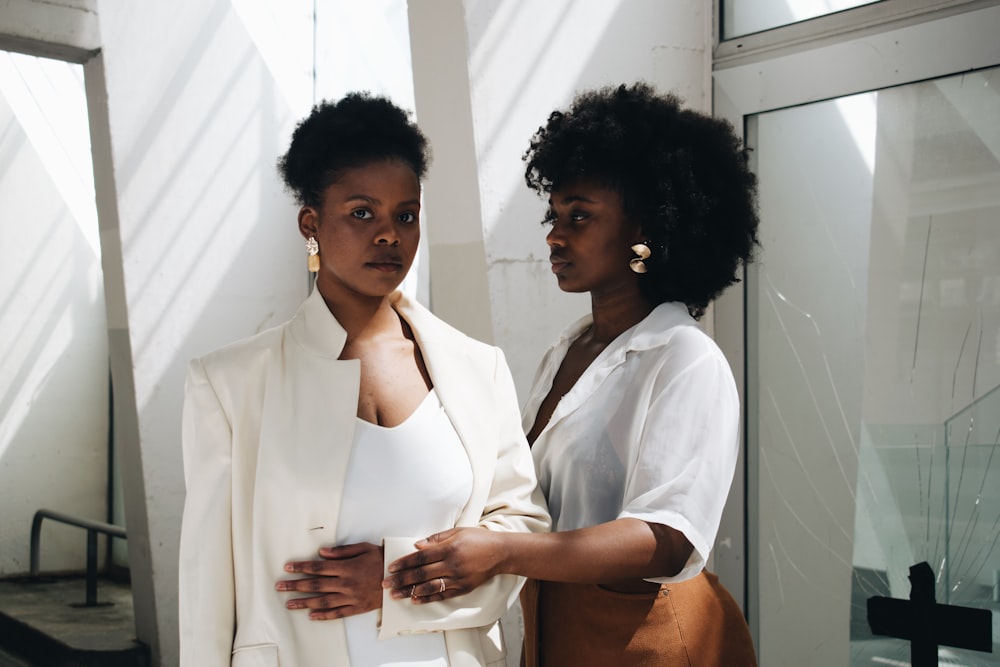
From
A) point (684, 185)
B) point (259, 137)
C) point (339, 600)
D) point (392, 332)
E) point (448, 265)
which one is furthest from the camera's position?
point (259, 137)

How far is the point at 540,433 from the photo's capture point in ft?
7.15

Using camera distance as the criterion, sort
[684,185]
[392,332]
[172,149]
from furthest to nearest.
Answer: [172,149]
[684,185]
[392,332]

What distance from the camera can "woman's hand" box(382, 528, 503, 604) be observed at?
5.54 feet

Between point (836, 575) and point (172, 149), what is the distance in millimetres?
3437

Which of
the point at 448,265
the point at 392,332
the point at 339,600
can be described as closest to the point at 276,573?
the point at 339,600

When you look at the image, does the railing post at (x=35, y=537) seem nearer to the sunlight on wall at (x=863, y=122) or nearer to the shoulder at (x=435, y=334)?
the shoulder at (x=435, y=334)

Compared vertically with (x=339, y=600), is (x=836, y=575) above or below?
below

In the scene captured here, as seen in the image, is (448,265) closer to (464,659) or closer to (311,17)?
(464,659)

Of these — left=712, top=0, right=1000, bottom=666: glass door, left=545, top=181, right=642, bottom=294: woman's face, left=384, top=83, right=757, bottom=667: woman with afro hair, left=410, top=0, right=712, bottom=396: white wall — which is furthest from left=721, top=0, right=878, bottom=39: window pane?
left=545, top=181, right=642, bottom=294: woman's face

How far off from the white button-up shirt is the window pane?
1658mm

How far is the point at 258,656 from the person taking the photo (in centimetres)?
166

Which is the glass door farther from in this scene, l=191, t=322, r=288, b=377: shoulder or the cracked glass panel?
l=191, t=322, r=288, b=377: shoulder

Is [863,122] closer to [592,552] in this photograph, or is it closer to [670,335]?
[670,335]

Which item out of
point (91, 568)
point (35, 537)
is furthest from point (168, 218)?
point (35, 537)
